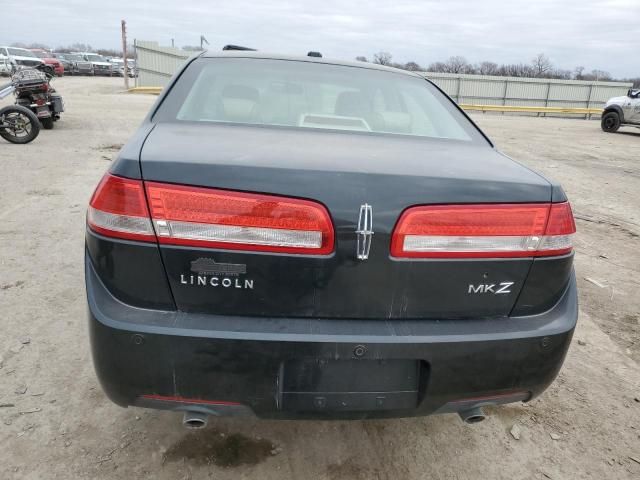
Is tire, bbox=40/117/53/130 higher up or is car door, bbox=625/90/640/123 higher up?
car door, bbox=625/90/640/123

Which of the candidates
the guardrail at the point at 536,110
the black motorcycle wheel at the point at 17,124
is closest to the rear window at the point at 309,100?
the black motorcycle wheel at the point at 17,124

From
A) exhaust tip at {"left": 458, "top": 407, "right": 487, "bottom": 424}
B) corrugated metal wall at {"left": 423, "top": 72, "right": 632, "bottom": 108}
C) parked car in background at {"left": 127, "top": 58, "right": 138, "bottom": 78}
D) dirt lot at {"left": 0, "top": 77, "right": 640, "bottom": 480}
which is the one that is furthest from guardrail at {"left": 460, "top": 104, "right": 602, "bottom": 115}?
exhaust tip at {"left": 458, "top": 407, "right": 487, "bottom": 424}

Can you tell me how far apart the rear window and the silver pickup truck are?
1721 centimetres

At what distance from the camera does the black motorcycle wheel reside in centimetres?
923

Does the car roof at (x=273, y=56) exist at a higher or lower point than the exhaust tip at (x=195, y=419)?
higher

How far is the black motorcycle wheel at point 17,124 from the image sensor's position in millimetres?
9227

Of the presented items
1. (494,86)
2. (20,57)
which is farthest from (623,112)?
(20,57)

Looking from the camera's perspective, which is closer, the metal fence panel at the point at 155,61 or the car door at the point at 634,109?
the car door at the point at 634,109

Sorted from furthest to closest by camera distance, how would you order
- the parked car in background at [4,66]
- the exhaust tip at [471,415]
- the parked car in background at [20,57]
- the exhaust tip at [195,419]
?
the parked car in background at [20,57] → the parked car in background at [4,66] → the exhaust tip at [471,415] → the exhaust tip at [195,419]

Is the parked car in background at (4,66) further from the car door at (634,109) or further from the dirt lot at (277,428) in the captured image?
the car door at (634,109)

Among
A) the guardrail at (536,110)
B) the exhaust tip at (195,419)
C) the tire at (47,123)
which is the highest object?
the guardrail at (536,110)

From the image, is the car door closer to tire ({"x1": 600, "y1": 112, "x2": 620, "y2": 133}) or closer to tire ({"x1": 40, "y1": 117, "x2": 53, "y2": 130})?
tire ({"x1": 600, "y1": 112, "x2": 620, "y2": 133})

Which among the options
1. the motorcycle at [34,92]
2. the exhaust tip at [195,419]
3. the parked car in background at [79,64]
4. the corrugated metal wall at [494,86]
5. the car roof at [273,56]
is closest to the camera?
the exhaust tip at [195,419]

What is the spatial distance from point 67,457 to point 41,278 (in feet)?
6.64
